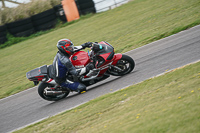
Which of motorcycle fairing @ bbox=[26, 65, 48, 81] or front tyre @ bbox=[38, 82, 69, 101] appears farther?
front tyre @ bbox=[38, 82, 69, 101]

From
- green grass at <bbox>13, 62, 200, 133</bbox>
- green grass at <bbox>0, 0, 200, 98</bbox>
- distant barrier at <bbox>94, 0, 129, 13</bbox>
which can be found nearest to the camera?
green grass at <bbox>13, 62, 200, 133</bbox>

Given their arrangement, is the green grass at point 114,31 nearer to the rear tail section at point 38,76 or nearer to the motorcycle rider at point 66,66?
the rear tail section at point 38,76

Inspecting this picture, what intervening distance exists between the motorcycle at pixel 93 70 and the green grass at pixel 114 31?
3247 mm

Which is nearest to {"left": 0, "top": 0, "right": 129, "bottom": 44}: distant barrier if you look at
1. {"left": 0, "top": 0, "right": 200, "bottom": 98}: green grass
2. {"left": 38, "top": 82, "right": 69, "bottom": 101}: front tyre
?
{"left": 0, "top": 0, "right": 200, "bottom": 98}: green grass

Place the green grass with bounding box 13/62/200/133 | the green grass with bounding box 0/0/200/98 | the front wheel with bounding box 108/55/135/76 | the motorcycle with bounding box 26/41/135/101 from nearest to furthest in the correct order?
1. the green grass with bounding box 13/62/200/133
2. the motorcycle with bounding box 26/41/135/101
3. the front wheel with bounding box 108/55/135/76
4. the green grass with bounding box 0/0/200/98

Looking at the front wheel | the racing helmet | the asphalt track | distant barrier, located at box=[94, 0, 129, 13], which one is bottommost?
the asphalt track

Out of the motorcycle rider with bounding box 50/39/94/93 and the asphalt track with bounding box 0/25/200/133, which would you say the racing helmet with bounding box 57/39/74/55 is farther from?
the asphalt track with bounding box 0/25/200/133

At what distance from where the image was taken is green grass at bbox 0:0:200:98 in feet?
40.4

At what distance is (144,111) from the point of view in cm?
490

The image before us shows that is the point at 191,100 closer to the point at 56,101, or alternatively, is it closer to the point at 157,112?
the point at 157,112

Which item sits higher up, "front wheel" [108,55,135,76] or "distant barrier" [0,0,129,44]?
"distant barrier" [0,0,129,44]

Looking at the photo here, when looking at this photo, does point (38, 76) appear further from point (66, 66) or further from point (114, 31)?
point (114, 31)

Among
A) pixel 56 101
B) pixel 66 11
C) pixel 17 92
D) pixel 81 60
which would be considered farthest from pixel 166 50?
pixel 66 11

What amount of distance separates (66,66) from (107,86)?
1367 millimetres
